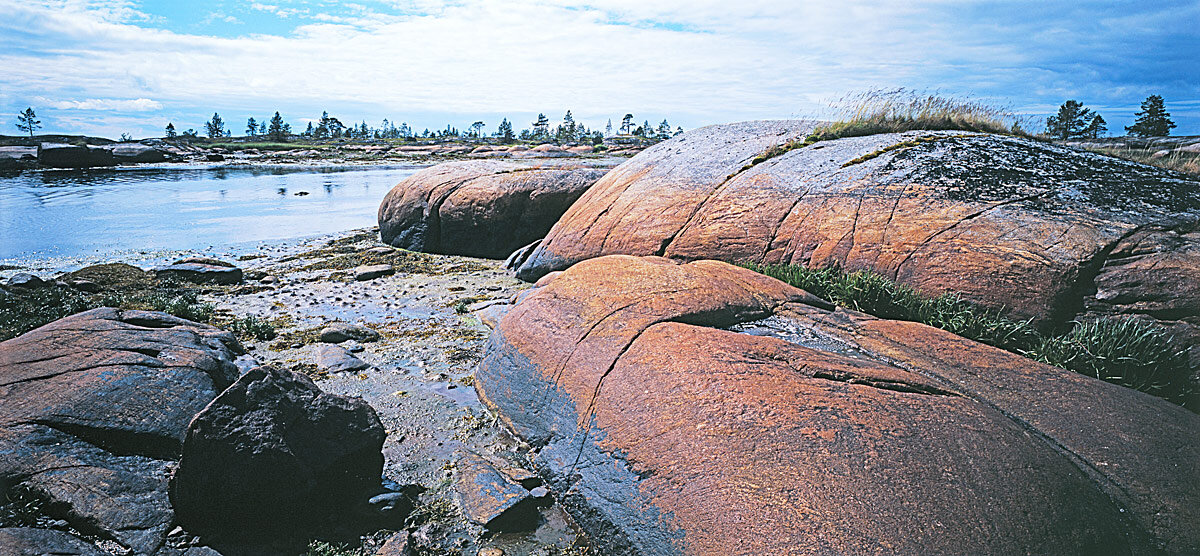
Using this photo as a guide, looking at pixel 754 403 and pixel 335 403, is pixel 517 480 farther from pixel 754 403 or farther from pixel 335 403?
pixel 754 403

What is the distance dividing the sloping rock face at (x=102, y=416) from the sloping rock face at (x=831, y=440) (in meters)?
2.45

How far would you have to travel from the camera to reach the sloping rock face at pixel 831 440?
308 centimetres

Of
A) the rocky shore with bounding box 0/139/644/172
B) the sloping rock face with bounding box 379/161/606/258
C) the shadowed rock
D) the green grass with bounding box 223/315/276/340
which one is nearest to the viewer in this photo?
the green grass with bounding box 223/315/276/340

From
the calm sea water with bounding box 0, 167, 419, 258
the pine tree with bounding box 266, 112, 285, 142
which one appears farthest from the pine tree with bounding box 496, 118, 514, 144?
Result: the calm sea water with bounding box 0, 167, 419, 258

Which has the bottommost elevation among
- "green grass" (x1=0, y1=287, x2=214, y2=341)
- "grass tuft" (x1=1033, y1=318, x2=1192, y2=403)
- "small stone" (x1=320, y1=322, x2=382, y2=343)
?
"small stone" (x1=320, y1=322, x2=382, y2=343)

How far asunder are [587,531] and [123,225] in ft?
64.8

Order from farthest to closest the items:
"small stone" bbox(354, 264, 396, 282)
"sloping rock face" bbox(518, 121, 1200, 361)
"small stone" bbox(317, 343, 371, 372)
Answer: "small stone" bbox(354, 264, 396, 282) → "small stone" bbox(317, 343, 371, 372) → "sloping rock face" bbox(518, 121, 1200, 361)

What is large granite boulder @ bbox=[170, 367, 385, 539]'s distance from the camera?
3.76m

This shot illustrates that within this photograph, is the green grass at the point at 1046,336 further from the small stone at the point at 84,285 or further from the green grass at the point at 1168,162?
the small stone at the point at 84,285

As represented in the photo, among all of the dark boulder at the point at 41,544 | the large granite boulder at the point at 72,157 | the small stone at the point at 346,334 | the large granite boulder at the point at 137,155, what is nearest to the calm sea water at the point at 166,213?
the small stone at the point at 346,334

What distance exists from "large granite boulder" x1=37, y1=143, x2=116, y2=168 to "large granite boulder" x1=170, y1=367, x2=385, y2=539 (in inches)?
2364

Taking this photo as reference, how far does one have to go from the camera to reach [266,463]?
3807 millimetres

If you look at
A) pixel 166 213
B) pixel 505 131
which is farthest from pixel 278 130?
pixel 166 213

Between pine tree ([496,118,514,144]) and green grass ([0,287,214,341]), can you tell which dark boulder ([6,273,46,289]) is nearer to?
green grass ([0,287,214,341])
